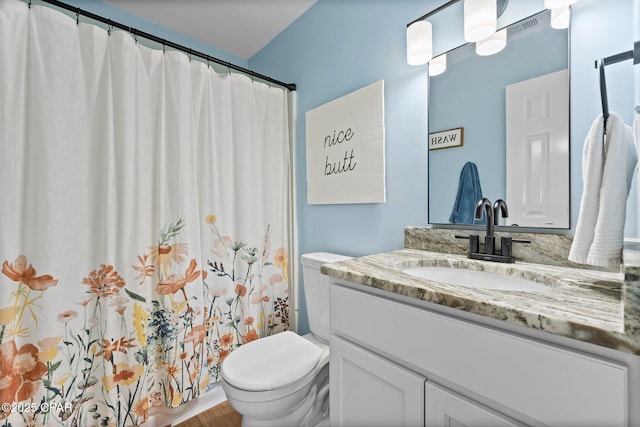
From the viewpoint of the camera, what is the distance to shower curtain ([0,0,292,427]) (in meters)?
1.10

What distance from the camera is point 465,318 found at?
64cm

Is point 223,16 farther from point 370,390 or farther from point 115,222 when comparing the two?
point 370,390

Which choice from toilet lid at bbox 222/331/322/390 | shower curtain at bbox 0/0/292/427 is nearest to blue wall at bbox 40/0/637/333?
shower curtain at bbox 0/0/292/427

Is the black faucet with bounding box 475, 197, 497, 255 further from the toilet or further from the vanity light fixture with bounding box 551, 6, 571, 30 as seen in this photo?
the toilet

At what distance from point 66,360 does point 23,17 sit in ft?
4.65

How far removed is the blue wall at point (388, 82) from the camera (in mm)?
835

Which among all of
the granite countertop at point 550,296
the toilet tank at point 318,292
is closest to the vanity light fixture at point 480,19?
the granite countertop at point 550,296

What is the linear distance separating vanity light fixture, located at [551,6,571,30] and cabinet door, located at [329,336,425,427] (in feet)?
3.85

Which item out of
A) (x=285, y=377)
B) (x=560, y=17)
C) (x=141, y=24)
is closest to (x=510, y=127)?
(x=560, y=17)

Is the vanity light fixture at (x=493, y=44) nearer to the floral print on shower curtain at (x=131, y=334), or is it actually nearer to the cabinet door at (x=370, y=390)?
the cabinet door at (x=370, y=390)

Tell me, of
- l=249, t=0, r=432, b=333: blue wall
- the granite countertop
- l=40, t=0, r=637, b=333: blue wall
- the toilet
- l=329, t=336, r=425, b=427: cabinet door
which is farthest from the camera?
l=249, t=0, r=432, b=333: blue wall

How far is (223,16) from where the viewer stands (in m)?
1.87

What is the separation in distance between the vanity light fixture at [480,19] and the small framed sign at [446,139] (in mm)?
333

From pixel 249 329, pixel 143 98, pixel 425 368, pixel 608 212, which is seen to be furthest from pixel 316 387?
pixel 143 98
